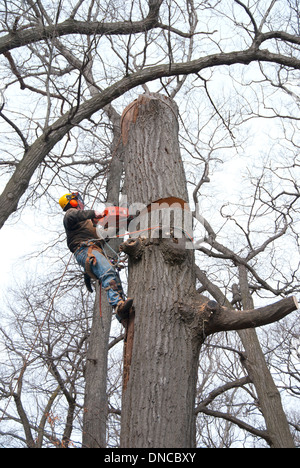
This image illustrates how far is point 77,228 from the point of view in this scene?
4.88m

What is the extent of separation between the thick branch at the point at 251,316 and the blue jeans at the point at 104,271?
3.74ft

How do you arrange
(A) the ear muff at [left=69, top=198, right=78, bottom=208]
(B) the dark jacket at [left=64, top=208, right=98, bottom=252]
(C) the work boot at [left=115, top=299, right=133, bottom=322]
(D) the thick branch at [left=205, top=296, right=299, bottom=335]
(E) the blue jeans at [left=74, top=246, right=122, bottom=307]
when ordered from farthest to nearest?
(A) the ear muff at [left=69, top=198, right=78, bottom=208]
(B) the dark jacket at [left=64, top=208, right=98, bottom=252]
(E) the blue jeans at [left=74, top=246, right=122, bottom=307]
(C) the work boot at [left=115, top=299, right=133, bottom=322]
(D) the thick branch at [left=205, top=296, right=299, bottom=335]

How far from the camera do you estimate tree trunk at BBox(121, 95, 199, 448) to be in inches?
101

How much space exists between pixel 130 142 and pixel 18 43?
2589 mm

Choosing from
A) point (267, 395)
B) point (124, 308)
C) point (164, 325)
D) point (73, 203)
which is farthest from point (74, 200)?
point (267, 395)

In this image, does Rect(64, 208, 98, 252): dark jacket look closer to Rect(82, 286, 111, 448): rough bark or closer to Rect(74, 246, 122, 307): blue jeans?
Rect(74, 246, 122, 307): blue jeans

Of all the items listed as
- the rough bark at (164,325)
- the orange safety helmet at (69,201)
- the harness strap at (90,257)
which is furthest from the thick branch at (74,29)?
the rough bark at (164,325)

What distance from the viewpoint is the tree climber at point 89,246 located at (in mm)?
4094

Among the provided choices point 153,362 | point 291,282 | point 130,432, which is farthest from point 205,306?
point 291,282

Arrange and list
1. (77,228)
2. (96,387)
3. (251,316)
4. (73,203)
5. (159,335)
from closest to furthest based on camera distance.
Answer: (159,335)
(251,316)
(77,228)
(73,203)
(96,387)

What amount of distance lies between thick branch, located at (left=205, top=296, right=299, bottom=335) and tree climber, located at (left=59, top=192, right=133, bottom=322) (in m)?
1.12

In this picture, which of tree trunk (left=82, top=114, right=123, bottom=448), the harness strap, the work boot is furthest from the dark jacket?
the work boot

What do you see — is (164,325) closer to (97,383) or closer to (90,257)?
(90,257)

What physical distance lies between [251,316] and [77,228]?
8.23ft
